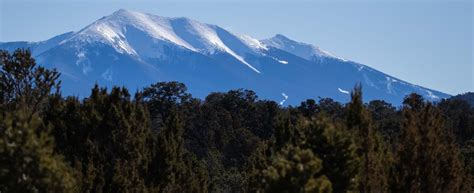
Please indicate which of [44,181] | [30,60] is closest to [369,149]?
[44,181]

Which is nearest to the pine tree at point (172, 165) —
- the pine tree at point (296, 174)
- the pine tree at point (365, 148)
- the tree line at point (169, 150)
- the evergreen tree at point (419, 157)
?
the tree line at point (169, 150)

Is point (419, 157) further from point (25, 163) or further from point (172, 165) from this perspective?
point (172, 165)

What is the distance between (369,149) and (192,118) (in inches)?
2279

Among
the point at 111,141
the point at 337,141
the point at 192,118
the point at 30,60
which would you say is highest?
the point at 192,118

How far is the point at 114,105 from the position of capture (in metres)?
34.8

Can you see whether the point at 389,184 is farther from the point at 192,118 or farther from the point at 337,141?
the point at 192,118

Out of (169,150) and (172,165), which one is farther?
(172,165)

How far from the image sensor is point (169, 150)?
39250 mm

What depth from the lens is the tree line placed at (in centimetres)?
1764

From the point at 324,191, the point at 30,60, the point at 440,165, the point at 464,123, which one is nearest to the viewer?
the point at 324,191

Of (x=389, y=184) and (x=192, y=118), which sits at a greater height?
(x=192, y=118)

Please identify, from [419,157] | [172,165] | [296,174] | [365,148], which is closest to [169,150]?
[172,165]

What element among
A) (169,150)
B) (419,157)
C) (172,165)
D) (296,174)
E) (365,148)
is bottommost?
(296,174)

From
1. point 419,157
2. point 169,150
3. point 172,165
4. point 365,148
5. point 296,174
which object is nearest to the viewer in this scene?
point 296,174
